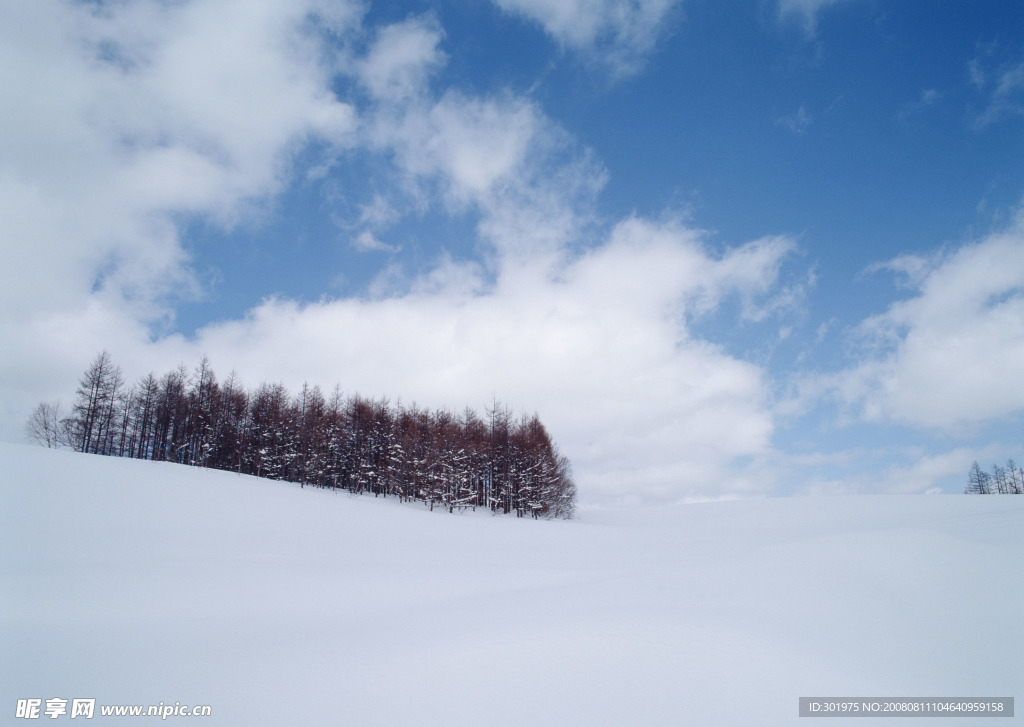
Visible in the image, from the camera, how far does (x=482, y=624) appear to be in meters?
9.07

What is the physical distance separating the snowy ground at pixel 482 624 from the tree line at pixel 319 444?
85.9 feet

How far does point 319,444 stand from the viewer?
45.7 metres

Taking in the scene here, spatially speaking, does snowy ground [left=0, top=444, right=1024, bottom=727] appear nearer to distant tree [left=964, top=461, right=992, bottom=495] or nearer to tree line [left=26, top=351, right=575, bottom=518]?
tree line [left=26, top=351, right=575, bottom=518]

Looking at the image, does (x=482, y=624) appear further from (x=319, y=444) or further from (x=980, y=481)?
(x=980, y=481)

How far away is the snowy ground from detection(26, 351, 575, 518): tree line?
26171 millimetres

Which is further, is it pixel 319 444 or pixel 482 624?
pixel 319 444

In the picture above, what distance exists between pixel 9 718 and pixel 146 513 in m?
15.6

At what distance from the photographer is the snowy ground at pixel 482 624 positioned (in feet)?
21.1

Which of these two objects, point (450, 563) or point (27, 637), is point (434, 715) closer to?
point (27, 637)

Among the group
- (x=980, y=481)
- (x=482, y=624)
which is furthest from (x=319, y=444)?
(x=980, y=481)

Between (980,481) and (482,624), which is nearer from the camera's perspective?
(482,624)

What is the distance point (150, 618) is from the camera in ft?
29.7

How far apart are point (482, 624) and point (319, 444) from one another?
4153 centimetres

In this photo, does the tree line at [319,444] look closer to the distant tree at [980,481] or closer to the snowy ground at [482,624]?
the snowy ground at [482,624]
